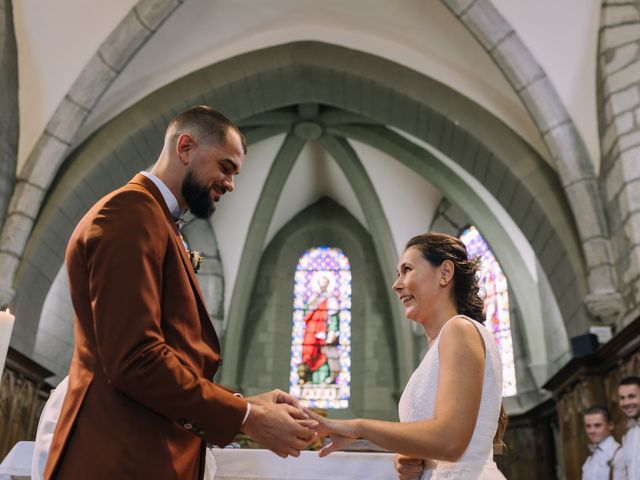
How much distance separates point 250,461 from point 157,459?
5.53 feet

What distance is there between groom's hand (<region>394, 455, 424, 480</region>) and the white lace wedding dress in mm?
32

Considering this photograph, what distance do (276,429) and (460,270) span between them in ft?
2.57

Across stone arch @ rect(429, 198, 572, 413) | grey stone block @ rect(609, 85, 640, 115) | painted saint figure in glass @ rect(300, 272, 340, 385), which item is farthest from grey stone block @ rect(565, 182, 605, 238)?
painted saint figure in glass @ rect(300, 272, 340, 385)

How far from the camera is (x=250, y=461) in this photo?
114 inches

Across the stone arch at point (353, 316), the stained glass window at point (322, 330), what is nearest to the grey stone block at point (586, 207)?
the stone arch at point (353, 316)

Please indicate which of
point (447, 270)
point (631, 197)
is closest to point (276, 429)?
point (447, 270)

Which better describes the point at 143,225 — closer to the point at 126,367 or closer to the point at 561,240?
the point at 126,367

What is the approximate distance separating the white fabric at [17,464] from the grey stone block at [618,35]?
539cm

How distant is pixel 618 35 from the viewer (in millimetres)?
5570

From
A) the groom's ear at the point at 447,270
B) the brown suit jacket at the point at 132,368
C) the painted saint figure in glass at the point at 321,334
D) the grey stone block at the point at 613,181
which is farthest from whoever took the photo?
the painted saint figure in glass at the point at 321,334

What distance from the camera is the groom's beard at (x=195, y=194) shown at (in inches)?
65.4

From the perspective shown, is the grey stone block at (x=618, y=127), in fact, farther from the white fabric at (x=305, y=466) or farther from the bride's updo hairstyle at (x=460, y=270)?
the bride's updo hairstyle at (x=460, y=270)

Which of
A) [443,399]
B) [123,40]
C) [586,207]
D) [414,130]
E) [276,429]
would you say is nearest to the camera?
[276,429]

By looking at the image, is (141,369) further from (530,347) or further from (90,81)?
(530,347)
